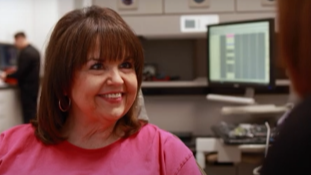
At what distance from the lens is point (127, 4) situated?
2.23 meters

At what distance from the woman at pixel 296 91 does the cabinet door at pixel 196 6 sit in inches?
69.5

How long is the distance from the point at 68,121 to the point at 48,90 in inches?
5.0

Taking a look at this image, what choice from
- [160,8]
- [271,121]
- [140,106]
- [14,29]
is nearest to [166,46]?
[160,8]

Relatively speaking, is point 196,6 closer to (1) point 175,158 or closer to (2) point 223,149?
(2) point 223,149

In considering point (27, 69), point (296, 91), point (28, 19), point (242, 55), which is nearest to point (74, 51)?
point (296, 91)

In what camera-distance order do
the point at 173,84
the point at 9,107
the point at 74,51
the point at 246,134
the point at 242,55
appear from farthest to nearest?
the point at 9,107
the point at 173,84
the point at 242,55
the point at 246,134
the point at 74,51

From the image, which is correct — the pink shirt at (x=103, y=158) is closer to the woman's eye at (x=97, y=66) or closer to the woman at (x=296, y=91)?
the woman's eye at (x=97, y=66)

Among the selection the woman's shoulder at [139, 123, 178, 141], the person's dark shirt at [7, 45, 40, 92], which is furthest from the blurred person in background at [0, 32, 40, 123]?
the woman's shoulder at [139, 123, 178, 141]

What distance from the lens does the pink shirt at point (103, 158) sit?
40.0 inches

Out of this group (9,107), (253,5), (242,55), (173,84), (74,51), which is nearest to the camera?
(74,51)

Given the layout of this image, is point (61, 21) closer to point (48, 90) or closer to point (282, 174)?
point (48, 90)

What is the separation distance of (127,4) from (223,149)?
40.7 inches

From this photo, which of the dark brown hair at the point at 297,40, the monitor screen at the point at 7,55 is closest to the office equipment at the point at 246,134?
the dark brown hair at the point at 297,40

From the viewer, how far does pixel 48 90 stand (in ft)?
3.58
